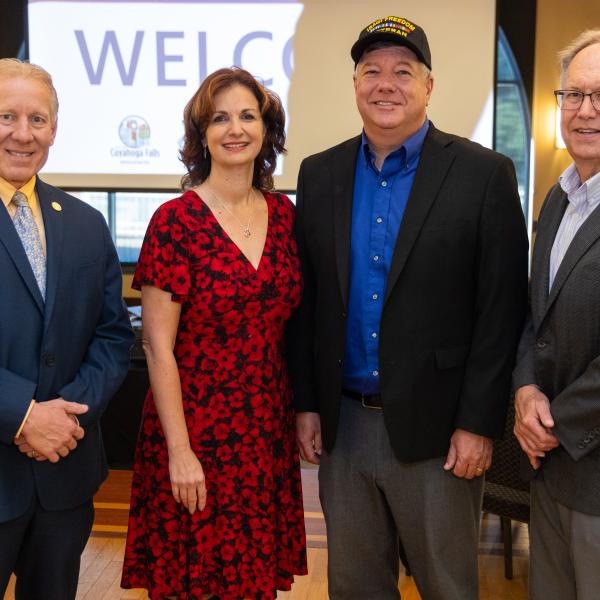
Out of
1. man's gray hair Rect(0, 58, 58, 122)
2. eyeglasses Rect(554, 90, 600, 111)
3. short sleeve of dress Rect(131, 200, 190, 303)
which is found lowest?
short sleeve of dress Rect(131, 200, 190, 303)

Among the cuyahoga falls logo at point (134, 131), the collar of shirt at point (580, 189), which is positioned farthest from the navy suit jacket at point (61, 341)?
the cuyahoga falls logo at point (134, 131)

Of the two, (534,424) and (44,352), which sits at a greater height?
(44,352)

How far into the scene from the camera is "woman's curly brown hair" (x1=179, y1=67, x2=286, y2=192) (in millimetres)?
2223

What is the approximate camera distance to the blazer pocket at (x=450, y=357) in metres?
2.09

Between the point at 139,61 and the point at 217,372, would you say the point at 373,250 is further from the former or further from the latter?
the point at 139,61

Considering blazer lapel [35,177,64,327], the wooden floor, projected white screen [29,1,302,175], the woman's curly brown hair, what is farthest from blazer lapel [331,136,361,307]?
projected white screen [29,1,302,175]

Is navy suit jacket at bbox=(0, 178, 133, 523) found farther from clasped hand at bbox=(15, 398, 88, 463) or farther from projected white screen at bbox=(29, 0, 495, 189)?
projected white screen at bbox=(29, 0, 495, 189)

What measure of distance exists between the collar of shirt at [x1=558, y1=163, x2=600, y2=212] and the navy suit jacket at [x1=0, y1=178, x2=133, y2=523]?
117cm

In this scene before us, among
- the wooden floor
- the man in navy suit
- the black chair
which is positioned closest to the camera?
the man in navy suit

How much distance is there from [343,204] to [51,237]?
2.52ft

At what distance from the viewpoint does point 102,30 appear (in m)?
6.66

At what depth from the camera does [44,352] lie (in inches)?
75.7

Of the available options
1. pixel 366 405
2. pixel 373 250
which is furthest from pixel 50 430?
pixel 373 250

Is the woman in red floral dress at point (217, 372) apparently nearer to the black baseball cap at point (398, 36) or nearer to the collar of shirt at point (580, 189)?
the black baseball cap at point (398, 36)
